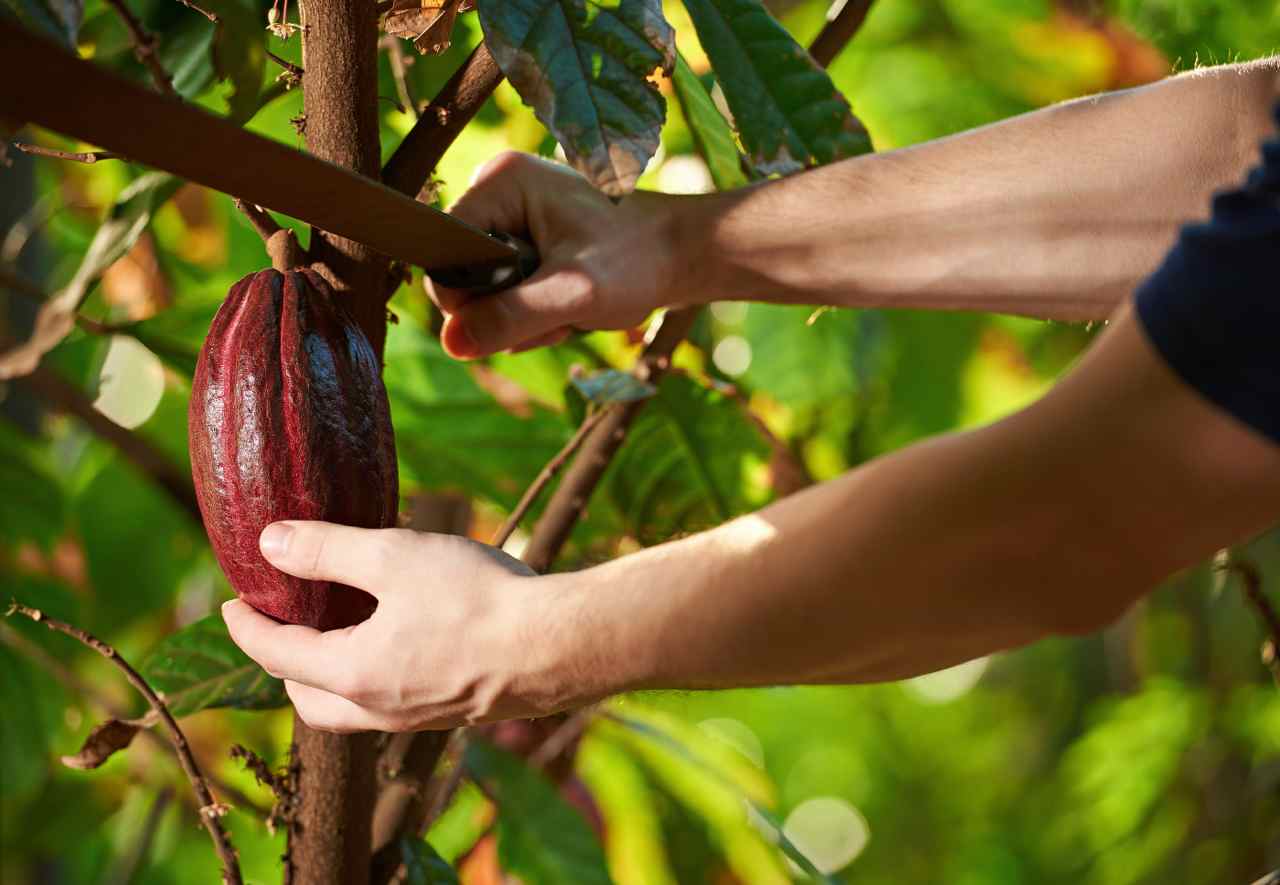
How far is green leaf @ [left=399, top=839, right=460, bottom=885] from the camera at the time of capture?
575 millimetres

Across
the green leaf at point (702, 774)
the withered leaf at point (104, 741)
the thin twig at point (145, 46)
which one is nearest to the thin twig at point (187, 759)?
the withered leaf at point (104, 741)

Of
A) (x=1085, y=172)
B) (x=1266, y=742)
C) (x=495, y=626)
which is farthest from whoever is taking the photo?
(x=1266, y=742)

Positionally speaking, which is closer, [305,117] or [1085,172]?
[305,117]

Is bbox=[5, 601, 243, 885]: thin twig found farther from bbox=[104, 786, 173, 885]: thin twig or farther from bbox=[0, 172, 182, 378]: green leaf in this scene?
bbox=[104, 786, 173, 885]: thin twig

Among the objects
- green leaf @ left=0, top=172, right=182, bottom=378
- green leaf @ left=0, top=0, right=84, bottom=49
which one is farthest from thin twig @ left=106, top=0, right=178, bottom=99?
green leaf @ left=0, top=172, right=182, bottom=378

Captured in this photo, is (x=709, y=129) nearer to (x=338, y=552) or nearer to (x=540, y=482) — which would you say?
(x=540, y=482)

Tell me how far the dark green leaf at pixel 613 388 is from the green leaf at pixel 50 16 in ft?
1.06

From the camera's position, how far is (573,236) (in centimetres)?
58

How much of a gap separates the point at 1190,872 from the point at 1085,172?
1.12 meters

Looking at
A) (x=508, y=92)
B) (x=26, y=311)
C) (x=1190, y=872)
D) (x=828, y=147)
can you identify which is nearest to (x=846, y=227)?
(x=828, y=147)

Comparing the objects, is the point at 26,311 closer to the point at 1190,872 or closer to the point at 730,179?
the point at 730,179

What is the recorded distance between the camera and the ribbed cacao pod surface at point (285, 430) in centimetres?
42

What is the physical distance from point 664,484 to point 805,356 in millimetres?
167

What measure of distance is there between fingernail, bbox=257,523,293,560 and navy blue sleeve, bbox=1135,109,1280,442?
27cm
